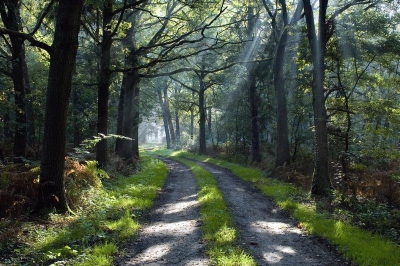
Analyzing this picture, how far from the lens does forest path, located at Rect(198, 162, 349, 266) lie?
581 centimetres

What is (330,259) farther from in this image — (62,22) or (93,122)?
(93,122)

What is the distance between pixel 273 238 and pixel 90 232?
3887 millimetres

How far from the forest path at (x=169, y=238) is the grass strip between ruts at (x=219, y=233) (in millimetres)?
187

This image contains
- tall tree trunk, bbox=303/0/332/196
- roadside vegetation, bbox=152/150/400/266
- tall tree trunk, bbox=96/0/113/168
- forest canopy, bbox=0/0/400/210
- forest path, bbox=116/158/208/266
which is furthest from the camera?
tall tree trunk, bbox=96/0/113/168

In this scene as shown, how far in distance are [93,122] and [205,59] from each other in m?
11.7

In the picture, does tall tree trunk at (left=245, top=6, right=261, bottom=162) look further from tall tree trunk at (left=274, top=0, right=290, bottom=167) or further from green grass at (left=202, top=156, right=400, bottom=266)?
green grass at (left=202, top=156, right=400, bottom=266)

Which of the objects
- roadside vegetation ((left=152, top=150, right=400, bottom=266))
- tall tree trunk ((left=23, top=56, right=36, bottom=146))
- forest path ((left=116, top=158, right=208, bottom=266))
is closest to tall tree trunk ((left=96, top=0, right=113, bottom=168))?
forest path ((left=116, top=158, right=208, bottom=266))

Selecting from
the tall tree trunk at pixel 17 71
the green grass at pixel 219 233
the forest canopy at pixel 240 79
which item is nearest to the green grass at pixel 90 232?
the forest canopy at pixel 240 79

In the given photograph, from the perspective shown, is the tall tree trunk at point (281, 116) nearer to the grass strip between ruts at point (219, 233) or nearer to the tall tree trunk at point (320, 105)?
the tall tree trunk at point (320, 105)

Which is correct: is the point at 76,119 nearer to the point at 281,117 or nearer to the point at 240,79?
the point at 281,117

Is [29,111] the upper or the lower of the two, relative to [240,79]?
lower

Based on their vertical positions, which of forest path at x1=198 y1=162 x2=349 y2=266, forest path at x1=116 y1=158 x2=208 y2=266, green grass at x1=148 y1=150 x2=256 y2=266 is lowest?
forest path at x1=198 y1=162 x2=349 y2=266

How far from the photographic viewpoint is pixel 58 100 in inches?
292

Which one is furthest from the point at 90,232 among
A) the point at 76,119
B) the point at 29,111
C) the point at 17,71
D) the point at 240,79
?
the point at 240,79
